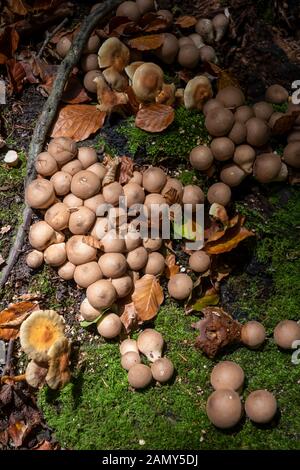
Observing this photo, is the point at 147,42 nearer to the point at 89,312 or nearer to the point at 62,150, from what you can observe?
the point at 62,150

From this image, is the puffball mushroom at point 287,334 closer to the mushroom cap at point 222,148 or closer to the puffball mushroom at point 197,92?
the mushroom cap at point 222,148

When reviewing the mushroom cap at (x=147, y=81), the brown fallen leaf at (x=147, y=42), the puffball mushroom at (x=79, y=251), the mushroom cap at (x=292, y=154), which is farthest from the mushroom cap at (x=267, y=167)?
the puffball mushroom at (x=79, y=251)

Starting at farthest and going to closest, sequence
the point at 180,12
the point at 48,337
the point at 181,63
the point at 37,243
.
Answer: the point at 180,12 < the point at 181,63 < the point at 37,243 < the point at 48,337

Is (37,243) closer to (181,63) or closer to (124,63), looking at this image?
(124,63)

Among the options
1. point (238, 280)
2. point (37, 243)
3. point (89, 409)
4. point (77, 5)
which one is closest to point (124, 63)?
point (77, 5)

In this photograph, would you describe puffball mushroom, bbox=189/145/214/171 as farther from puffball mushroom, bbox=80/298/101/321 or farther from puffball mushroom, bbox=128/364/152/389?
puffball mushroom, bbox=128/364/152/389

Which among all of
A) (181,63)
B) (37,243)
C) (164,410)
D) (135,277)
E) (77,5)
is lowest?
(164,410)

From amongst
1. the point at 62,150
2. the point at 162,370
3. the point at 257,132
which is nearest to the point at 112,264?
the point at 162,370
